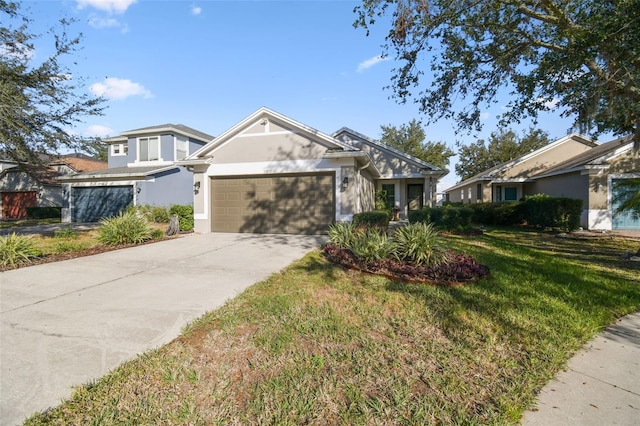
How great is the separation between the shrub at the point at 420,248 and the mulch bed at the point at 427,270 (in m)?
0.15

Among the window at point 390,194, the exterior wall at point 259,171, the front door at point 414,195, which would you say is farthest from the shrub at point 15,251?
the front door at point 414,195

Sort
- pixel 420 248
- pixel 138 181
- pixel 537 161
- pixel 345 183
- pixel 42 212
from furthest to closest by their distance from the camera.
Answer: pixel 42 212 < pixel 537 161 < pixel 138 181 < pixel 345 183 < pixel 420 248

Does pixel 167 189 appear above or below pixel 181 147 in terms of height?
below

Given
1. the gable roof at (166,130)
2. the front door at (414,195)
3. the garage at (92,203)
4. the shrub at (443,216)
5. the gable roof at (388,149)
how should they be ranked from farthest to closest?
the front door at (414,195) < the gable roof at (166,130) < the garage at (92,203) < the gable roof at (388,149) < the shrub at (443,216)

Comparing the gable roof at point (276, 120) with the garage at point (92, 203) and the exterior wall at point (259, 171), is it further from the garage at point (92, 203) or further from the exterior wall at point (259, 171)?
the garage at point (92, 203)

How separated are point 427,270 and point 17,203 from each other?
31853 mm

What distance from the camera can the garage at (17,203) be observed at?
23.9m

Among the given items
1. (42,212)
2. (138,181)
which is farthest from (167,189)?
(42,212)

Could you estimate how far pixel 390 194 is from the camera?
19734 millimetres

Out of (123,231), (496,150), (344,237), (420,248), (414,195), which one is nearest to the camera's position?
(420,248)

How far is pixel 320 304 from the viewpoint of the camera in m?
4.36

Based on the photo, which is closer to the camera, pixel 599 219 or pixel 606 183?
pixel 599 219

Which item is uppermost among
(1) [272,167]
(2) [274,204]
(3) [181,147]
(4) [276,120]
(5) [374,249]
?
(3) [181,147]

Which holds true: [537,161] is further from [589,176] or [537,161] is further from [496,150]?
[496,150]
